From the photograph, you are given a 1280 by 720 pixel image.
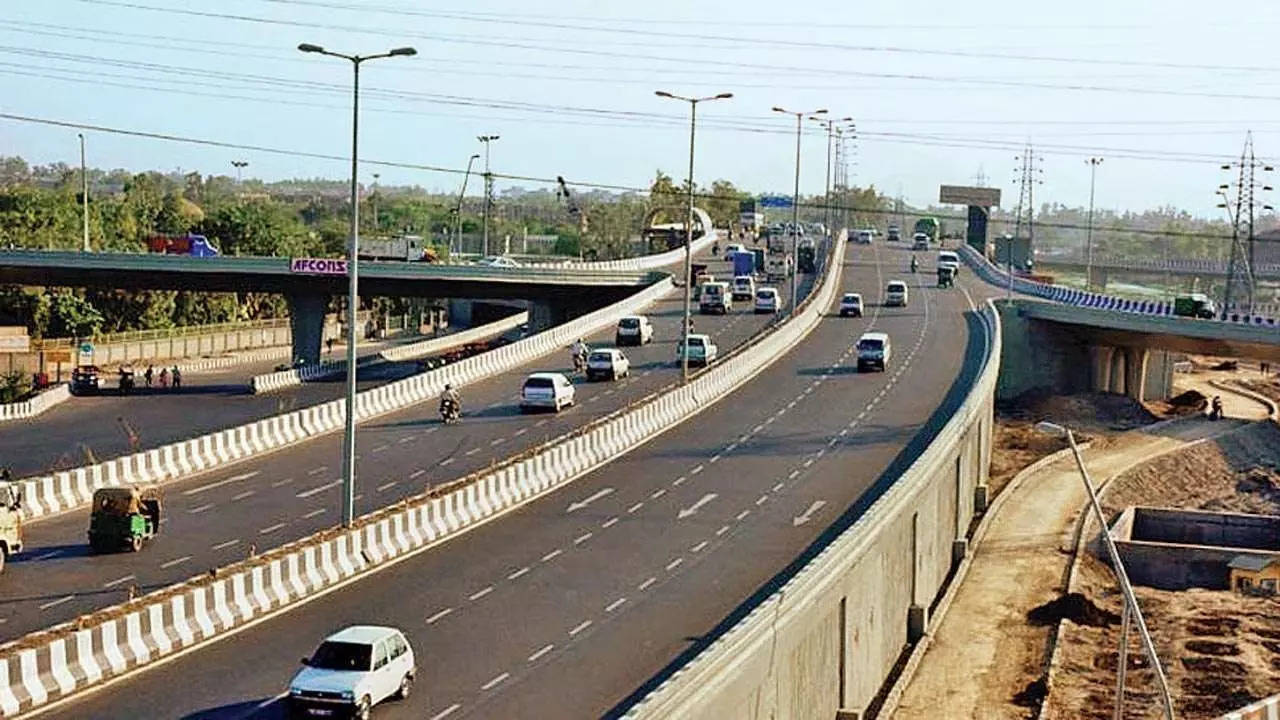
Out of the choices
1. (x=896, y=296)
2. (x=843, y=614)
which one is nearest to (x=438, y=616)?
(x=843, y=614)

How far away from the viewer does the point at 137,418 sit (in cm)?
7562

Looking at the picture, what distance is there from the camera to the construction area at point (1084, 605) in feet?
149

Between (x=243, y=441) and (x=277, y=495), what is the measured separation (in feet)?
21.5

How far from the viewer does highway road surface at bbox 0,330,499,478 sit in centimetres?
6266

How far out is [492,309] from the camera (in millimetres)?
174375

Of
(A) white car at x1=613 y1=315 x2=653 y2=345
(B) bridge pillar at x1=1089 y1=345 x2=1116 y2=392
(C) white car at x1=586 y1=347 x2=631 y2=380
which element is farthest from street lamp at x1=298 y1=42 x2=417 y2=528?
(B) bridge pillar at x1=1089 y1=345 x2=1116 y2=392

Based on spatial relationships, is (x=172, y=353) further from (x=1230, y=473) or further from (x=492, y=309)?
(x=1230, y=473)

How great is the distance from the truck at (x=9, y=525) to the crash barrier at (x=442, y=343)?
233 ft

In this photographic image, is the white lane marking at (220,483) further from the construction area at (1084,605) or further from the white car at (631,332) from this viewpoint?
the white car at (631,332)

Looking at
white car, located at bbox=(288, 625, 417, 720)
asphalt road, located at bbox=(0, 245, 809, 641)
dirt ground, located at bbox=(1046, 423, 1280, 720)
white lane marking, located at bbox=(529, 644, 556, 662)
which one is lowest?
dirt ground, located at bbox=(1046, 423, 1280, 720)

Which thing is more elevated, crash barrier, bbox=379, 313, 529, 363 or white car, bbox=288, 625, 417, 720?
white car, bbox=288, 625, 417, 720

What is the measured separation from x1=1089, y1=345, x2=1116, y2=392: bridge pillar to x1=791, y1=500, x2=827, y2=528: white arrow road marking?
66886 millimetres

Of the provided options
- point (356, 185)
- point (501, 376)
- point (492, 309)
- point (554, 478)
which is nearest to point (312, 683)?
point (356, 185)

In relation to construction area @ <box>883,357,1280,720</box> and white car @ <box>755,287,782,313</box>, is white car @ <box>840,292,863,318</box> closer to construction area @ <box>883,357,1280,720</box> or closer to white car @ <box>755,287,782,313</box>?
white car @ <box>755,287,782,313</box>
